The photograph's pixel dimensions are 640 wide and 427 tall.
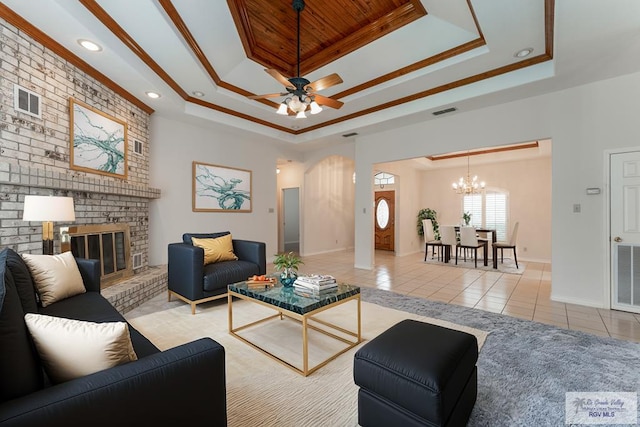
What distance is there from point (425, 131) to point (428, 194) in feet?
14.5

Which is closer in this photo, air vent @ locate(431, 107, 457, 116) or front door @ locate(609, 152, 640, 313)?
front door @ locate(609, 152, 640, 313)

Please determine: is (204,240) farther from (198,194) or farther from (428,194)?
(428,194)

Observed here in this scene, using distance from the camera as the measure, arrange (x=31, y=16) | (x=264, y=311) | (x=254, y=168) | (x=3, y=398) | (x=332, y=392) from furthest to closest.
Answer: (x=254, y=168) → (x=264, y=311) → (x=31, y=16) → (x=332, y=392) → (x=3, y=398)

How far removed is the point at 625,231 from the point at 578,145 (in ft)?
3.87

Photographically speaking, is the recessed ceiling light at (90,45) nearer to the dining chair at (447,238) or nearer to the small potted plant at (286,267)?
the small potted plant at (286,267)

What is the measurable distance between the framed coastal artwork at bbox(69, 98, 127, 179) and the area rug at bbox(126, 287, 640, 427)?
75.6 inches

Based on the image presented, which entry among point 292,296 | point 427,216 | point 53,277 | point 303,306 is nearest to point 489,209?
point 427,216

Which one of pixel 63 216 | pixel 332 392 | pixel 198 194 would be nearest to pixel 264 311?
pixel 332 392

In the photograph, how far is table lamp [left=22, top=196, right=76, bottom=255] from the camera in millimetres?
2381

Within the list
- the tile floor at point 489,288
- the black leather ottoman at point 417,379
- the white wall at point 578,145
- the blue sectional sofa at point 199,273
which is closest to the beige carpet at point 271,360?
the blue sectional sofa at point 199,273

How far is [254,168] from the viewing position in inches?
252

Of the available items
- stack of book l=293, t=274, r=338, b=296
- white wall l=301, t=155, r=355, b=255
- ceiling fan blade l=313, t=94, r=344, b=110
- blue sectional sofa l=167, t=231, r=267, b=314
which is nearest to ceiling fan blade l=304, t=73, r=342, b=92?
ceiling fan blade l=313, t=94, r=344, b=110

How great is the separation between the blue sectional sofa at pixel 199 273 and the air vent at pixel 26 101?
1.84 m

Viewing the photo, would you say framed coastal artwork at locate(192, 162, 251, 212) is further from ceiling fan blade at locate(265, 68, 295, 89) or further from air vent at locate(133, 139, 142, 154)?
ceiling fan blade at locate(265, 68, 295, 89)
